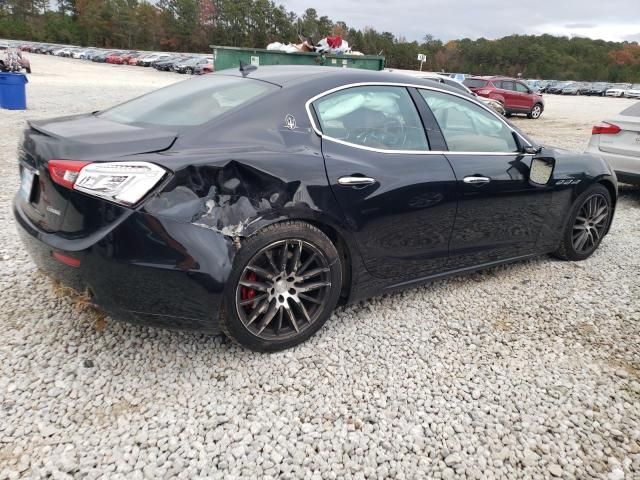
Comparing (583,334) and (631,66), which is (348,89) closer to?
(583,334)

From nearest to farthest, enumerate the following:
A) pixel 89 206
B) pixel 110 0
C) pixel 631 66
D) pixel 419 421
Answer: pixel 89 206
pixel 419 421
pixel 110 0
pixel 631 66

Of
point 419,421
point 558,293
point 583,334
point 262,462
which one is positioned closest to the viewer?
point 262,462

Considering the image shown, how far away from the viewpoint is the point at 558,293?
3730mm

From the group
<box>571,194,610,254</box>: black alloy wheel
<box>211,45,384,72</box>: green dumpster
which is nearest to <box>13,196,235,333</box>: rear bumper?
<box>571,194,610,254</box>: black alloy wheel

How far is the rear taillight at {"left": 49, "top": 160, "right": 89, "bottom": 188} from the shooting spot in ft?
7.13

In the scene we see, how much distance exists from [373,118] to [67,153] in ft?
5.61

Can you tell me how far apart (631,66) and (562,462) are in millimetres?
121251

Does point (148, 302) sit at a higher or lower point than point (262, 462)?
higher

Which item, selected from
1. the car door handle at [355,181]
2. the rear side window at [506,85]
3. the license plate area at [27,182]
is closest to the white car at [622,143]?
the car door handle at [355,181]

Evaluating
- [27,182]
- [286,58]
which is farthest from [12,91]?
[27,182]

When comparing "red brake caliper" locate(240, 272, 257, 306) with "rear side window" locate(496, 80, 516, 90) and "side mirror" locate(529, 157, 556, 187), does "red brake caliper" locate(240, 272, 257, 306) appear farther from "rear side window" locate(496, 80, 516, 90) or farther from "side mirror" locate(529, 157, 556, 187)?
"rear side window" locate(496, 80, 516, 90)

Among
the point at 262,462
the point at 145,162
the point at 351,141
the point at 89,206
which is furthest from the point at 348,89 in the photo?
the point at 262,462

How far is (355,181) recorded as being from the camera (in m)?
2.72

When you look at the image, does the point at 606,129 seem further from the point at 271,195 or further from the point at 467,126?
the point at 271,195
